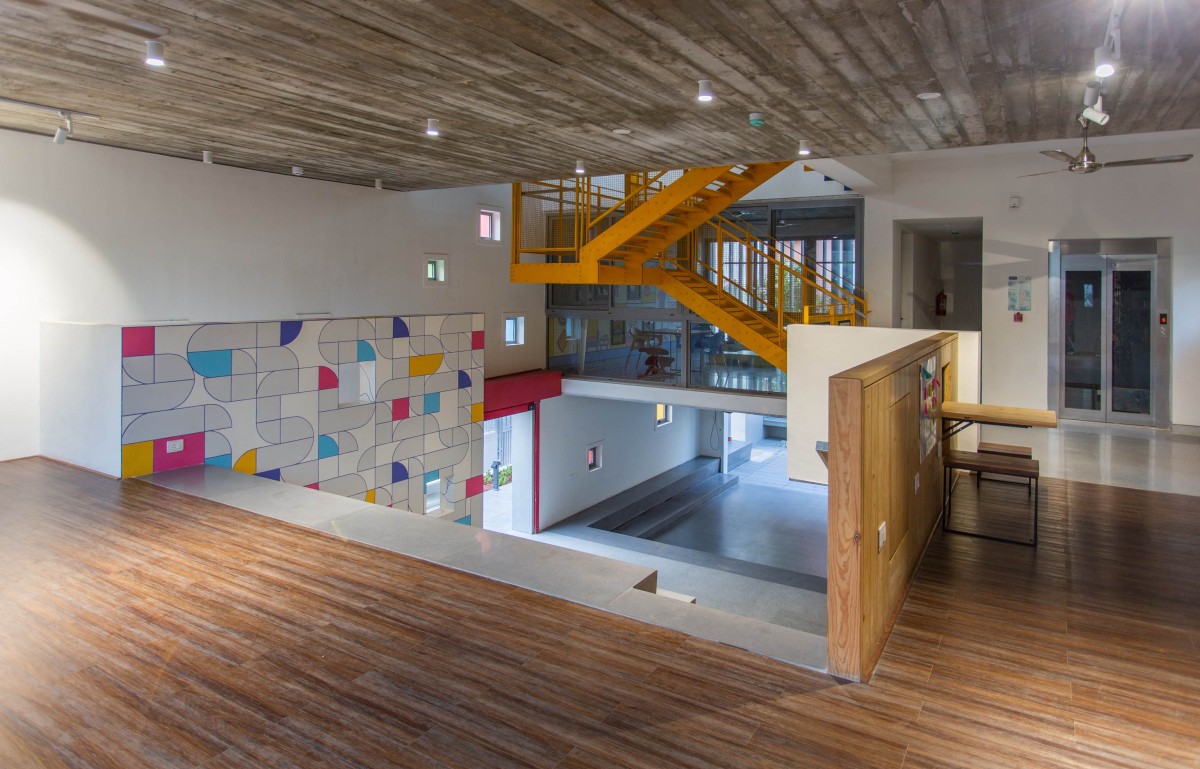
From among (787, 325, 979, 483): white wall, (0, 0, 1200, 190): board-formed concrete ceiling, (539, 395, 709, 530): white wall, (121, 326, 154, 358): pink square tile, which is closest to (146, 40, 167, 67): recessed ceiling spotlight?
(0, 0, 1200, 190): board-formed concrete ceiling

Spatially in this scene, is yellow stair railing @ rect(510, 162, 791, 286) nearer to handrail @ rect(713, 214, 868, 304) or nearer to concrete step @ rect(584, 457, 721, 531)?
handrail @ rect(713, 214, 868, 304)

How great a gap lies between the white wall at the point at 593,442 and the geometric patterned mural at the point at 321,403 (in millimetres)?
3404

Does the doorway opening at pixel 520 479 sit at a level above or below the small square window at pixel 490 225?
below

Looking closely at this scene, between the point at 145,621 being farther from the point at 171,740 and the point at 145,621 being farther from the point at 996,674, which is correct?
the point at 996,674

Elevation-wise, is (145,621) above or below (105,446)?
below

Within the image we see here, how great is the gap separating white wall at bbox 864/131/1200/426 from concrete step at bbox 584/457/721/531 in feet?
18.1

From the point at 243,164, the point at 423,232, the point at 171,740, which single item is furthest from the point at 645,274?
the point at 171,740

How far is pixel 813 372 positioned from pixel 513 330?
5836mm

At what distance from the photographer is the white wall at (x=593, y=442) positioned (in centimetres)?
1291

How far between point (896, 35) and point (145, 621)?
4.58m

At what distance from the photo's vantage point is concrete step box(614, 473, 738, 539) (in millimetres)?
13383

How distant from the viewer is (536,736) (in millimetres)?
2738

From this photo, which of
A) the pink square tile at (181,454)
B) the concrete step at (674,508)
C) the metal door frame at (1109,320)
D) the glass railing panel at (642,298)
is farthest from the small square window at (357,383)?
the metal door frame at (1109,320)

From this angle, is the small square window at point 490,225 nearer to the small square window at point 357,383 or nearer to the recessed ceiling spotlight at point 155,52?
the small square window at point 357,383
